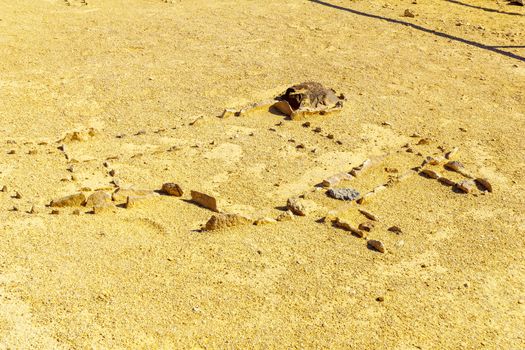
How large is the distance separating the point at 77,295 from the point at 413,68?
7.37 meters

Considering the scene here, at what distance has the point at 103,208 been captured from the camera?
20.2ft

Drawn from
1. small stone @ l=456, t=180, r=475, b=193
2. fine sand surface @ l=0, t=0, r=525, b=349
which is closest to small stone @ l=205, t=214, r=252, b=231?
fine sand surface @ l=0, t=0, r=525, b=349

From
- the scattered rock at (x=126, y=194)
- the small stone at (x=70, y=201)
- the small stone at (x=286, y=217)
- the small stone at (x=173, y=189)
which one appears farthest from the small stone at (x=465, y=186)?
the small stone at (x=70, y=201)

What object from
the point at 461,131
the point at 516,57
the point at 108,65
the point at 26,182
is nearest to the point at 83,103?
the point at 108,65

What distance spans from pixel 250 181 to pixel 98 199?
1640mm

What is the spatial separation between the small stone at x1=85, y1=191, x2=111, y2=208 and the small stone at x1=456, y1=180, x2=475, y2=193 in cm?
372

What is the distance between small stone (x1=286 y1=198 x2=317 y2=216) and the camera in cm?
642

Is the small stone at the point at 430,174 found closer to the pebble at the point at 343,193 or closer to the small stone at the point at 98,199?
the pebble at the point at 343,193

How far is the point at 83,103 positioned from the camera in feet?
28.6

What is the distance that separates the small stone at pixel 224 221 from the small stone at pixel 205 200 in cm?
28

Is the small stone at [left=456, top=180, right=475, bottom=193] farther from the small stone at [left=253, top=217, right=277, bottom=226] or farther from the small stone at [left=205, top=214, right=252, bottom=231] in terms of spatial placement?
A: the small stone at [left=205, top=214, right=252, bottom=231]

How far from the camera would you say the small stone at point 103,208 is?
6.13m

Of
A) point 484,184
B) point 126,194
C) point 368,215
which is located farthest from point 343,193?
point 126,194

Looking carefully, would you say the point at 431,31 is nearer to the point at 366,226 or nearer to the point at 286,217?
the point at 366,226
